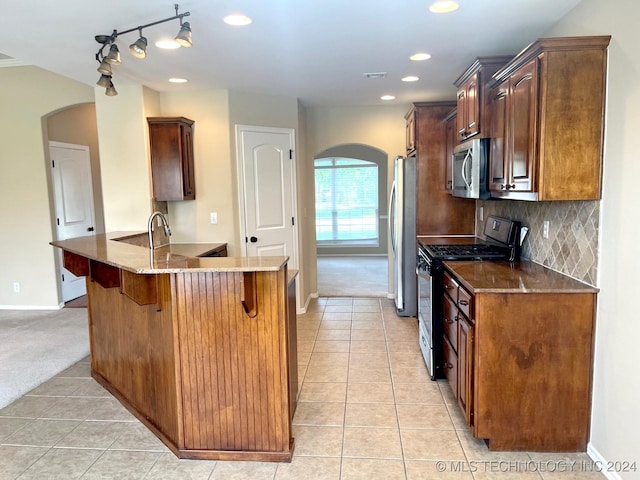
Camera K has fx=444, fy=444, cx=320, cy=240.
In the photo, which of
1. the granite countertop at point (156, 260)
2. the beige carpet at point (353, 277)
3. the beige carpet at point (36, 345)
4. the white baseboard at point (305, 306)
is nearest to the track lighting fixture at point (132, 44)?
the granite countertop at point (156, 260)

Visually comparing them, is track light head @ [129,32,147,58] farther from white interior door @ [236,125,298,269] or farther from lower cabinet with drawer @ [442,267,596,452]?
lower cabinet with drawer @ [442,267,596,452]

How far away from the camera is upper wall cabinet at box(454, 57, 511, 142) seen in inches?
115

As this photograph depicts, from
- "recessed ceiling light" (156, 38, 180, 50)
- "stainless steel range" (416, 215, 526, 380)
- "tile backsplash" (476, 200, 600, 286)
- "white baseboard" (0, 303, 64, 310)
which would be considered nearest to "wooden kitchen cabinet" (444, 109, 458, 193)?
"stainless steel range" (416, 215, 526, 380)

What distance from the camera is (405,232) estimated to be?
16.0 ft

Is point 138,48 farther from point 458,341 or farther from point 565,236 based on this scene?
point 565,236

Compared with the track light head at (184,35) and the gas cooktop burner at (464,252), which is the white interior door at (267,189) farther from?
the track light head at (184,35)

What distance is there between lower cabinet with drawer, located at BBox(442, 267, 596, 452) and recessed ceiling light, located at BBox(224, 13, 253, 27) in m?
2.05

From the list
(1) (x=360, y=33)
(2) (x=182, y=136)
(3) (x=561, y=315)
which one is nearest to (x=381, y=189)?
(2) (x=182, y=136)

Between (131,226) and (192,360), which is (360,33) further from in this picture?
(131,226)

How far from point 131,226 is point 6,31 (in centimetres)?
204

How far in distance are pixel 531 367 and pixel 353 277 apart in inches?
202

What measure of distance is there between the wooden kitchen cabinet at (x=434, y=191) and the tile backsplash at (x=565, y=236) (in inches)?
52.6

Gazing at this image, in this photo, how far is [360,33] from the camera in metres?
2.94

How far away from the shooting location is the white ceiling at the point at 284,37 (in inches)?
98.1
